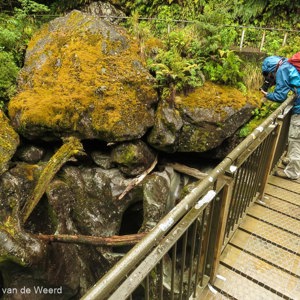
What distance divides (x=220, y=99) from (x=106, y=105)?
2848 mm

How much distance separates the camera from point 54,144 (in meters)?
6.99

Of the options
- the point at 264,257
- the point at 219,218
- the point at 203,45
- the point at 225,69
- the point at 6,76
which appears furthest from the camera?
the point at 203,45

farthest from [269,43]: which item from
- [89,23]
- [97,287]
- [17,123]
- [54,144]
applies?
[97,287]

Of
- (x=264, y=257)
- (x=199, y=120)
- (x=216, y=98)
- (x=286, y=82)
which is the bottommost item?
(x=264, y=257)

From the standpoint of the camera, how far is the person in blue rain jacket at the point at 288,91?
13.6ft

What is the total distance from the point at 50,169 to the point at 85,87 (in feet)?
6.89

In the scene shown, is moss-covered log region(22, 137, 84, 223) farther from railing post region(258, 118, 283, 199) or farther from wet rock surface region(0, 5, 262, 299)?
railing post region(258, 118, 283, 199)

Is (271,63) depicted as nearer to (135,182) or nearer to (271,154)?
(271,154)

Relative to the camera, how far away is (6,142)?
587 cm

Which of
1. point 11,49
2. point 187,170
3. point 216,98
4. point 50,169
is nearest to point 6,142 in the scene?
point 50,169

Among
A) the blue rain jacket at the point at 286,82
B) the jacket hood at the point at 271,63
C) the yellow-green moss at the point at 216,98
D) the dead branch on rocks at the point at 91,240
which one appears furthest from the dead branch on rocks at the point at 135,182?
the jacket hood at the point at 271,63

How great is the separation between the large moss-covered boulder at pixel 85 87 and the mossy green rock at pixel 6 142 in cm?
19

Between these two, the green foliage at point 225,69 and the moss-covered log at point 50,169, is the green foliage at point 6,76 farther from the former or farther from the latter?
the green foliage at point 225,69

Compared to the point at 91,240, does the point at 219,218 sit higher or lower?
higher
